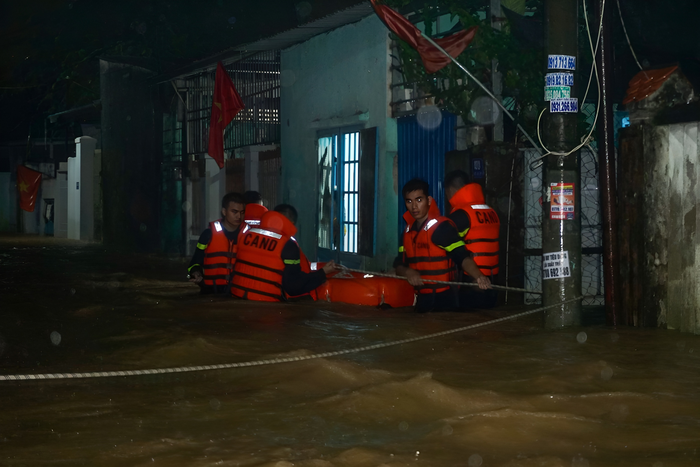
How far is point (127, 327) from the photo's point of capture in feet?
27.0

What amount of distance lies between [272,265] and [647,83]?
4.14m

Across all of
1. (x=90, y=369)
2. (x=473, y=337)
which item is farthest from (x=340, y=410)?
(x=473, y=337)

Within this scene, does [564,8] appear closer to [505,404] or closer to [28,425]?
[505,404]

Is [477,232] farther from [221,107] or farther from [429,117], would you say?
[221,107]

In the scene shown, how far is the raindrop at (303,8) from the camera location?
17.1 meters

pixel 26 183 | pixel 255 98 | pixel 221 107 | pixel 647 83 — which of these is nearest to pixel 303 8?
pixel 255 98

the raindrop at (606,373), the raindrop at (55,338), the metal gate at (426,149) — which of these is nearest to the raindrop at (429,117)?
the metal gate at (426,149)

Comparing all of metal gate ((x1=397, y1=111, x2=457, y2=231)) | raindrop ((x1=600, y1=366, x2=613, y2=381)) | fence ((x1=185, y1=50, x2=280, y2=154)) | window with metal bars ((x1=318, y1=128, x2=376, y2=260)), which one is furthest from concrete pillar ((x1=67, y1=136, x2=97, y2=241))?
raindrop ((x1=600, y1=366, x2=613, y2=381))

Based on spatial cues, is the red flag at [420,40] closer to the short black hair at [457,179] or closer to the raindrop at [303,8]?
the short black hair at [457,179]

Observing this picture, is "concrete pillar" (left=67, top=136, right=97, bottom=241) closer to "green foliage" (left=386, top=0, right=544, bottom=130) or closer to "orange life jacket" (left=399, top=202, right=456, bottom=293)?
"green foliage" (left=386, top=0, right=544, bottom=130)

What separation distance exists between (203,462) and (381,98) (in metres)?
9.83

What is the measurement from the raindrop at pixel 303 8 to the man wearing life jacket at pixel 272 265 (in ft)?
29.0

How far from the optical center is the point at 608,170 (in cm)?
736

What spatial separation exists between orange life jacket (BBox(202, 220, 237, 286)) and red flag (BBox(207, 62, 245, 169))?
670cm
